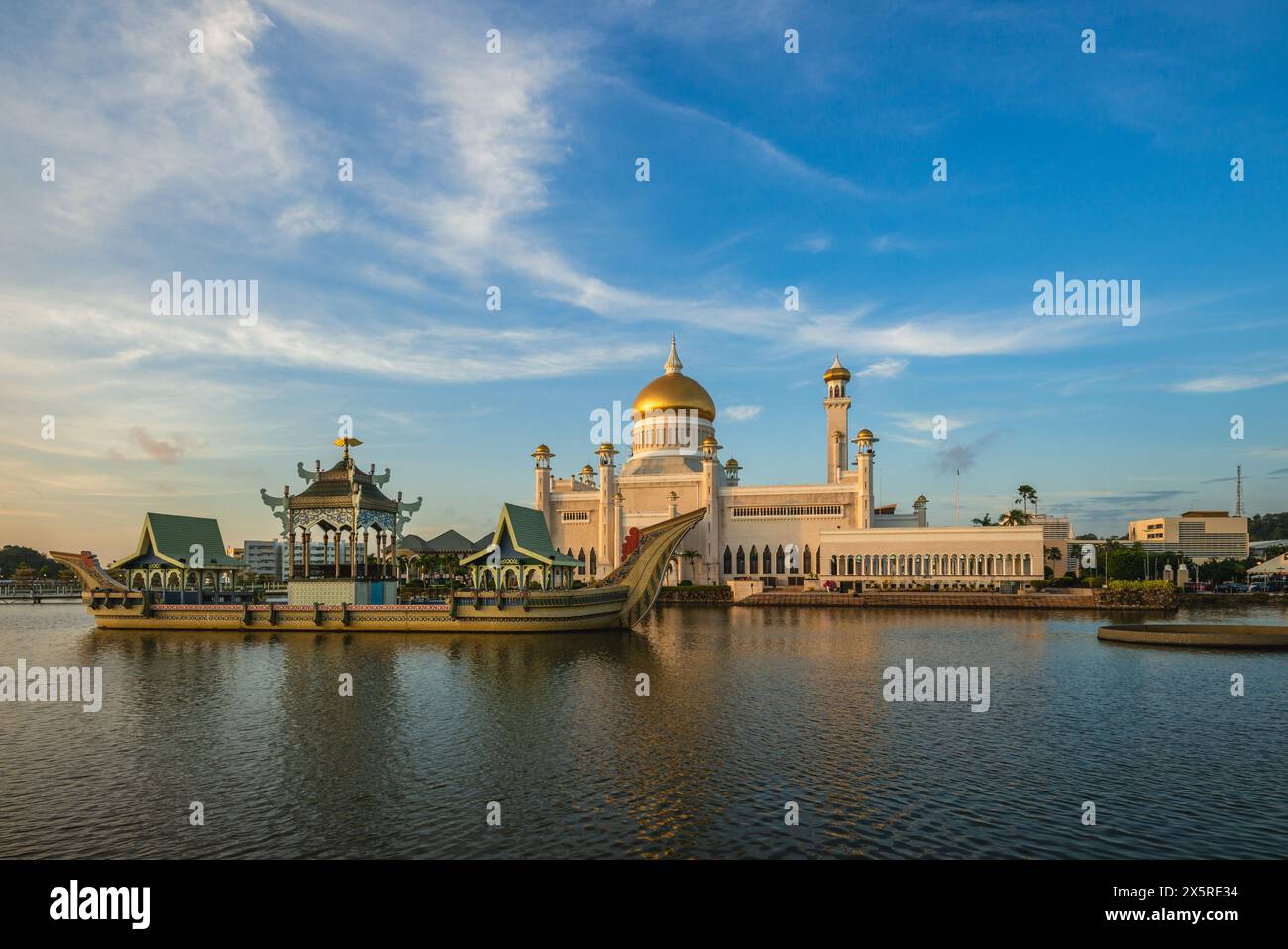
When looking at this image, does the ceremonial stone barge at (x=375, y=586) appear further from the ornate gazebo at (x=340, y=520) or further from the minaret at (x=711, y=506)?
the minaret at (x=711, y=506)

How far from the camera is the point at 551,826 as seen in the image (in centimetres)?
1396

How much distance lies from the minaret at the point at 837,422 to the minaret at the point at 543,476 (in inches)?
1205

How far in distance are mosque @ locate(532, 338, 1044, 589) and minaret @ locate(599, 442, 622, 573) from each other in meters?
0.12

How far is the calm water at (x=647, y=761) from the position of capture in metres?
13.6

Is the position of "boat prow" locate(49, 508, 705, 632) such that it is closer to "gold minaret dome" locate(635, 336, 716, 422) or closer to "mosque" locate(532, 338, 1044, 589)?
"mosque" locate(532, 338, 1044, 589)

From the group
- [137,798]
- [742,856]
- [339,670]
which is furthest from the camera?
[339,670]

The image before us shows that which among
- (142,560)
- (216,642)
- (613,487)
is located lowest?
(216,642)

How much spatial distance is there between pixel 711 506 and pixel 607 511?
11.0 metres

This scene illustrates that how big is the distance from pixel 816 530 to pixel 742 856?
69258mm

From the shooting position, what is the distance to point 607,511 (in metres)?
83.8

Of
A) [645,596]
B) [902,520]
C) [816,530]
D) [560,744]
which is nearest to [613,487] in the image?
[816,530]

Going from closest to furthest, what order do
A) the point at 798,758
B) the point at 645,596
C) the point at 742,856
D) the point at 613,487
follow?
the point at 742,856 → the point at 798,758 → the point at 645,596 → the point at 613,487

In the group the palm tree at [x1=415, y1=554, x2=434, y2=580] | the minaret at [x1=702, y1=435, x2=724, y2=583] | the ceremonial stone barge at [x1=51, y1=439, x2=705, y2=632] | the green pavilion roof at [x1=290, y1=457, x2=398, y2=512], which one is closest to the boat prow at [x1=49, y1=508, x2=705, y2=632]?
the ceremonial stone barge at [x1=51, y1=439, x2=705, y2=632]
